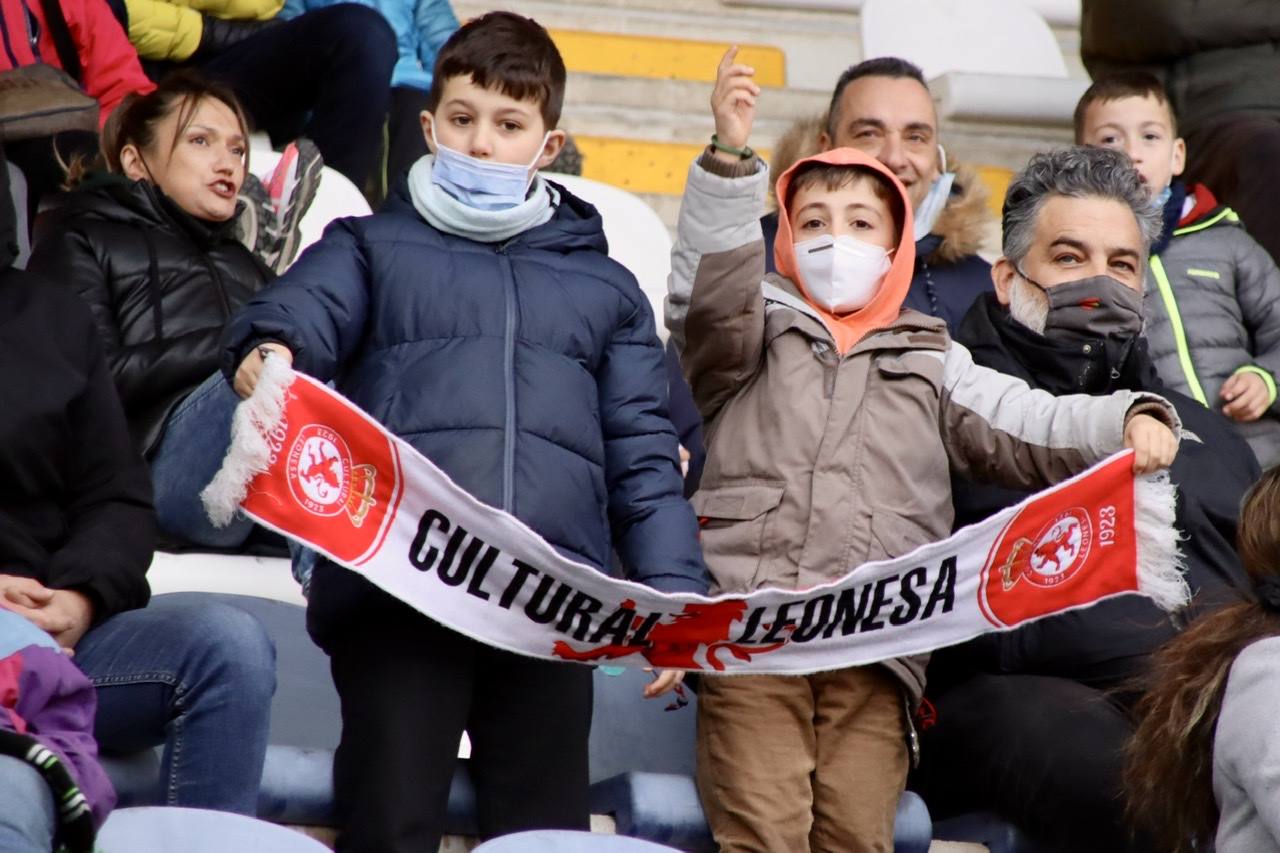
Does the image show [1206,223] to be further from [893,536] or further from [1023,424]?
[893,536]

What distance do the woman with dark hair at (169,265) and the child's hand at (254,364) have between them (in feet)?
2.54

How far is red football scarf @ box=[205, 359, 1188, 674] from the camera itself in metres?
2.84

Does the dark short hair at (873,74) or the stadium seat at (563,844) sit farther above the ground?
the dark short hair at (873,74)

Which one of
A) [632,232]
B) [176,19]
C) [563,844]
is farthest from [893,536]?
[176,19]

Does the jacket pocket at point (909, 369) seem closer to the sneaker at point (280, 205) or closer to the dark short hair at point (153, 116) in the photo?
the sneaker at point (280, 205)

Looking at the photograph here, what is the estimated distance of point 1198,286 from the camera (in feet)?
15.7

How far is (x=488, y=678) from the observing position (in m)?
2.99

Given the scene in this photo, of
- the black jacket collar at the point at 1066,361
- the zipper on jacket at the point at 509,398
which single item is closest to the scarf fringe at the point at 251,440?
the zipper on jacket at the point at 509,398

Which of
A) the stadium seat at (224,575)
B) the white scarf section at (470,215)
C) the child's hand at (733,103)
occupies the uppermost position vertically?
the child's hand at (733,103)

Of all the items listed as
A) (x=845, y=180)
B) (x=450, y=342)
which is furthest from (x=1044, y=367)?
(x=450, y=342)

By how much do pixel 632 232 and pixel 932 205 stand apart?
1.47 metres

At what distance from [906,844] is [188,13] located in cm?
370

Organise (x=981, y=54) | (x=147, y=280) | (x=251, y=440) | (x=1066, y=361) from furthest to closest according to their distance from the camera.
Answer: (x=981, y=54), (x=147, y=280), (x=1066, y=361), (x=251, y=440)

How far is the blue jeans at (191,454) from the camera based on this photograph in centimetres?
364
